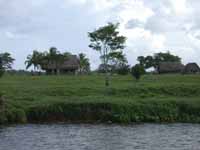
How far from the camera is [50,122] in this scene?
35125mm

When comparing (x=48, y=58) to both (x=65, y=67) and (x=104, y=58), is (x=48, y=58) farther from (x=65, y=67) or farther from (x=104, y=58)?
(x=104, y=58)

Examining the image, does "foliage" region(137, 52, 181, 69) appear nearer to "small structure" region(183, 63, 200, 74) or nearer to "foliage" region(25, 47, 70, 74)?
"small structure" region(183, 63, 200, 74)

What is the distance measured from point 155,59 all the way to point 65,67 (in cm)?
5086

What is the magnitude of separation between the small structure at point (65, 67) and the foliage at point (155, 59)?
36.6 metres

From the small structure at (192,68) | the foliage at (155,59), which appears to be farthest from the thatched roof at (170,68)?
the foliage at (155,59)

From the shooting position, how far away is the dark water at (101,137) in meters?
24.7

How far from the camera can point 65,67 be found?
108 meters

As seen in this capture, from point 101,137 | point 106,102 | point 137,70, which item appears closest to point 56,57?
point 137,70

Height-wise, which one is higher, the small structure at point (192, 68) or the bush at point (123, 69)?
the small structure at point (192, 68)

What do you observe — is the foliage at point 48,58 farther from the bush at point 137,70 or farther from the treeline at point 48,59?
the bush at point 137,70

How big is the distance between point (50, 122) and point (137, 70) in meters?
26.9

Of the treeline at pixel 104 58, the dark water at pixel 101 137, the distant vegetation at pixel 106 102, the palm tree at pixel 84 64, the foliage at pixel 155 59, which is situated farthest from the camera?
the foliage at pixel 155 59

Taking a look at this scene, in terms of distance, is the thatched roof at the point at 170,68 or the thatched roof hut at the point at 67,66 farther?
the thatched roof at the point at 170,68

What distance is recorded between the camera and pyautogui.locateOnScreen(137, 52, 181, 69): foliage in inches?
5802
